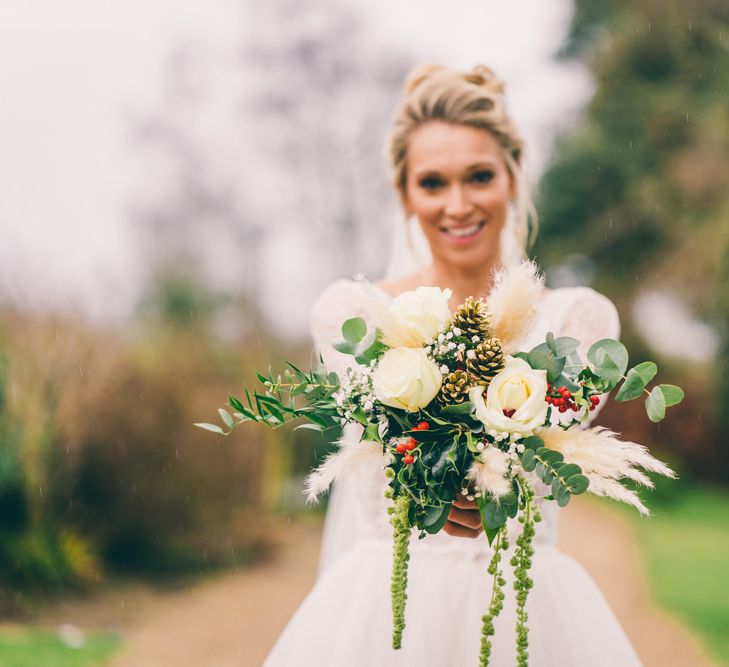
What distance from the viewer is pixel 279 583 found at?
9.88m

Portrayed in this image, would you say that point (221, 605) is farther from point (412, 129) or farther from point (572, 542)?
point (412, 129)

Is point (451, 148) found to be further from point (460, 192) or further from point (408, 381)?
point (408, 381)

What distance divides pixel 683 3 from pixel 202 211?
36.3 ft

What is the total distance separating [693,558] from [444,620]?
1039 centimetres

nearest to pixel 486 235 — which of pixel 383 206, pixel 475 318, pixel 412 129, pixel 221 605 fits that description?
pixel 412 129

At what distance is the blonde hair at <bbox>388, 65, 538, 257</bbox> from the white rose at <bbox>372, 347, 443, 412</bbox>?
4.17 ft

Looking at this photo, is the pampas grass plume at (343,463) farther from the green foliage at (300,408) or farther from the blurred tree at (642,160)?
the blurred tree at (642,160)

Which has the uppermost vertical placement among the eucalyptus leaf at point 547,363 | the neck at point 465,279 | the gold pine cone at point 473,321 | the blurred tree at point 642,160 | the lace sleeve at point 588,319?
the blurred tree at point 642,160

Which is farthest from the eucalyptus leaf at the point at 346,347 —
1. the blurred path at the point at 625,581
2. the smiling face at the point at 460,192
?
the blurred path at the point at 625,581

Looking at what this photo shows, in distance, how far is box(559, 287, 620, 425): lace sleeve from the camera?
2.85 meters

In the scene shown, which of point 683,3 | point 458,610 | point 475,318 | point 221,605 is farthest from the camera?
point 683,3

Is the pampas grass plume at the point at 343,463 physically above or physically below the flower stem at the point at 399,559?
above

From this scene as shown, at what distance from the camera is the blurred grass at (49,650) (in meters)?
6.62

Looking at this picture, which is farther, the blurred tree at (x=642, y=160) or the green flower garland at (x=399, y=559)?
the blurred tree at (x=642, y=160)
